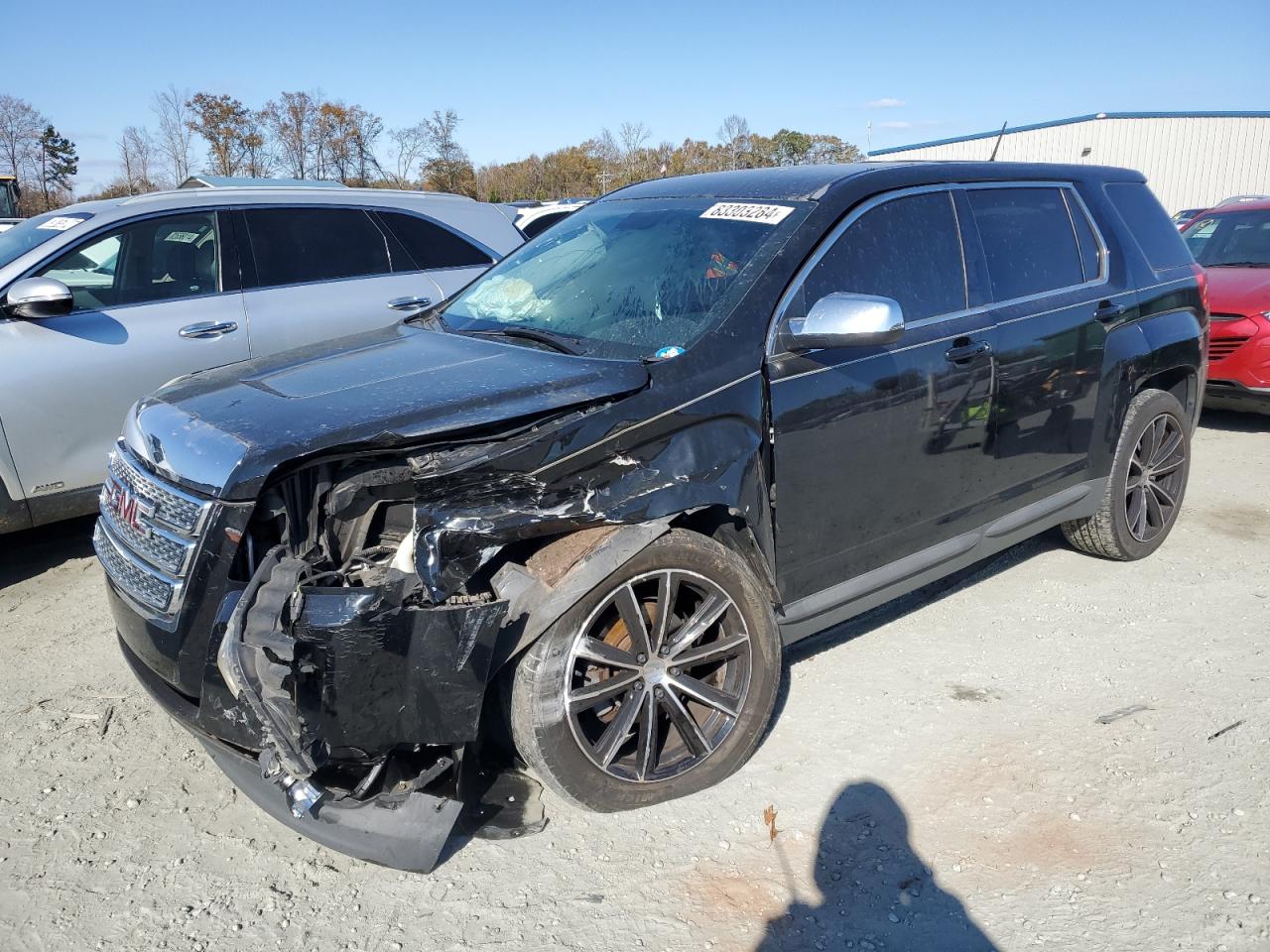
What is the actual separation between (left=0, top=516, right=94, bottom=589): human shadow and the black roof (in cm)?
362

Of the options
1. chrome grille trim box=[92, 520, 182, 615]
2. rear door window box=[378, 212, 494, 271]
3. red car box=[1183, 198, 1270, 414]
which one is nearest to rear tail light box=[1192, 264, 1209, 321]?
red car box=[1183, 198, 1270, 414]

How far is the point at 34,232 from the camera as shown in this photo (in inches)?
204

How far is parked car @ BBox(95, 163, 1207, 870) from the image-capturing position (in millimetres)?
2525

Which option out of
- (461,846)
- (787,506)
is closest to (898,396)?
(787,506)

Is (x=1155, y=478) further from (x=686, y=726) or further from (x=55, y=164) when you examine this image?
(x=55, y=164)

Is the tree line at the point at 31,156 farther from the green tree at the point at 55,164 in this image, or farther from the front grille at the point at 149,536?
the front grille at the point at 149,536

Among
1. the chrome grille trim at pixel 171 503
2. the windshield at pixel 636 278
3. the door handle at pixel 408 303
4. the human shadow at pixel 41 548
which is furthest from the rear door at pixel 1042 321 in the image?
the human shadow at pixel 41 548

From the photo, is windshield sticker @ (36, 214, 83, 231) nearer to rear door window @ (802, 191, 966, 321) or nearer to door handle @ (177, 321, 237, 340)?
door handle @ (177, 321, 237, 340)

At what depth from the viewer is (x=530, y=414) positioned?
2.71m

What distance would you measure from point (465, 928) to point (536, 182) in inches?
1298

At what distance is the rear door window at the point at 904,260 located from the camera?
3408 millimetres

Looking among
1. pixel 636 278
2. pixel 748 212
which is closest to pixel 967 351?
pixel 748 212

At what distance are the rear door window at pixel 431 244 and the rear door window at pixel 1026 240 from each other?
3.44m

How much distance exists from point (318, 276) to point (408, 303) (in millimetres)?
547
